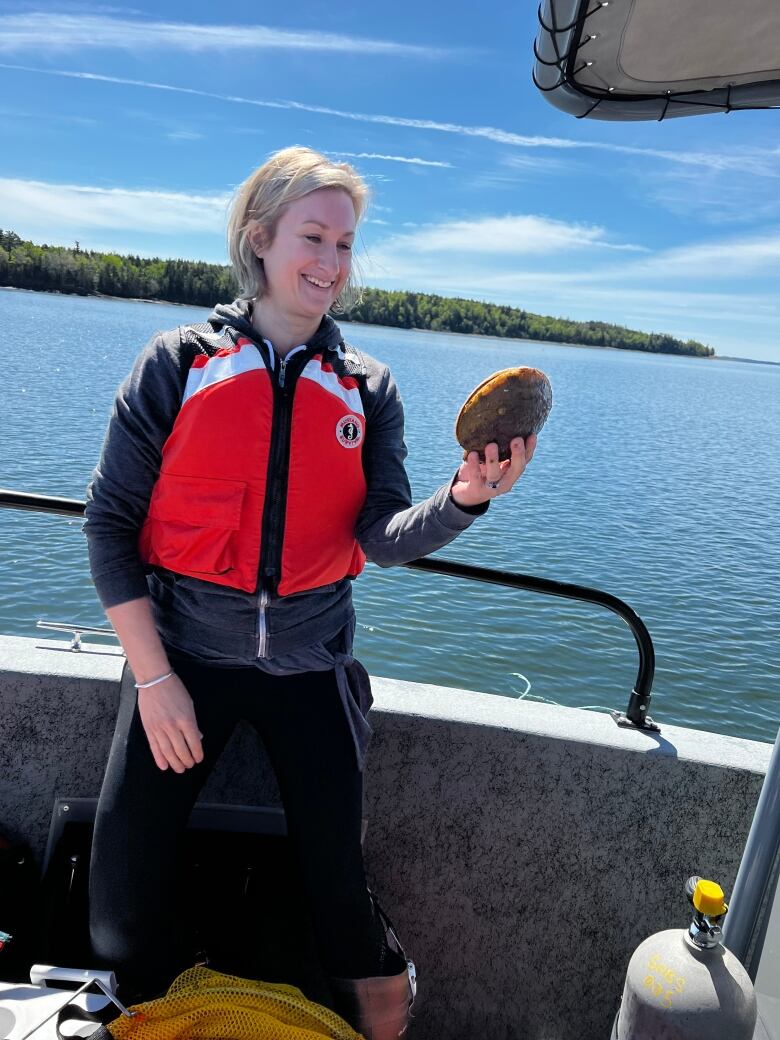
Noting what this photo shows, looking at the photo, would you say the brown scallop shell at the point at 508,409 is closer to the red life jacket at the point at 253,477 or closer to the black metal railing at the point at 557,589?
the red life jacket at the point at 253,477

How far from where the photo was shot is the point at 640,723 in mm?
2465

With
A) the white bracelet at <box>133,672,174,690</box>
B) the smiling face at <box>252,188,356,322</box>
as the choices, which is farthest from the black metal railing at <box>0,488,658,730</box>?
the smiling face at <box>252,188,356,322</box>

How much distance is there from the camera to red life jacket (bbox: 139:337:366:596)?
77.5 inches

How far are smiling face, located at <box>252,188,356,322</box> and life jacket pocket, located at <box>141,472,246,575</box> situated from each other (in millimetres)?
452

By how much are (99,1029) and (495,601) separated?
10.2 m

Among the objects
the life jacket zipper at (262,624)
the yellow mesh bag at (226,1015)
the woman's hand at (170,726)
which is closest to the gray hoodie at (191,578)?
the life jacket zipper at (262,624)

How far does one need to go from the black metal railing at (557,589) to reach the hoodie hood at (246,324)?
0.61 meters

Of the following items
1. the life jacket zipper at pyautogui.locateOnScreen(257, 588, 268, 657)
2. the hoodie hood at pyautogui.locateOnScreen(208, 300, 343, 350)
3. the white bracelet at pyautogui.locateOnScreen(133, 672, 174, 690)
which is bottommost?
the white bracelet at pyautogui.locateOnScreen(133, 672, 174, 690)

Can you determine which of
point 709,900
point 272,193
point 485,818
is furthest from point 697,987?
point 272,193

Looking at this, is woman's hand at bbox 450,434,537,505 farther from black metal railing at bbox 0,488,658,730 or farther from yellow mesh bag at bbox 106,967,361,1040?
yellow mesh bag at bbox 106,967,361,1040

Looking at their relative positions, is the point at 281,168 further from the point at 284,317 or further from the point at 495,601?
the point at 495,601

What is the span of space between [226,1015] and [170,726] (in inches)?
23.2

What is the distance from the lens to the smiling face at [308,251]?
2.03 meters

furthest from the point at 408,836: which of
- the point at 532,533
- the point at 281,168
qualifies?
the point at 532,533
